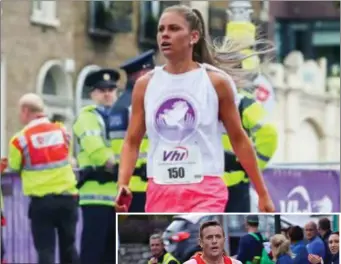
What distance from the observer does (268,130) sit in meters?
12.0

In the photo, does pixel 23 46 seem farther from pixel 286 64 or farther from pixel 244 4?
pixel 286 64

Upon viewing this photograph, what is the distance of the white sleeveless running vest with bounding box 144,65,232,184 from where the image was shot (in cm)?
834

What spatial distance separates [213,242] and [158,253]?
29cm

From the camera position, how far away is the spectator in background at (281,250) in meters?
7.66

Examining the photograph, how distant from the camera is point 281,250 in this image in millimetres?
7680

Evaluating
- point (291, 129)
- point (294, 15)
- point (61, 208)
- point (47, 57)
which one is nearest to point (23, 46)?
point (47, 57)

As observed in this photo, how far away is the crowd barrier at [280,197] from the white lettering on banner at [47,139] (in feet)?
4.74

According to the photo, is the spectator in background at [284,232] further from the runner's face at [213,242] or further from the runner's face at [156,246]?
the runner's face at [156,246]

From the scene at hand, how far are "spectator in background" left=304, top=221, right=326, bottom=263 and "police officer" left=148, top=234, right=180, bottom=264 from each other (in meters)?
0.59

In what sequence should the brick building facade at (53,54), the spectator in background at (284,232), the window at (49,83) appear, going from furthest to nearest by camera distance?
the window at (49,83), the brick building facade at (53,54), the spectator in background at (284,232)

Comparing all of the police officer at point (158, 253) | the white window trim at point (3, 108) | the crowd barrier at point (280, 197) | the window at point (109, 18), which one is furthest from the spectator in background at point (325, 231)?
the window at point (109, 18)

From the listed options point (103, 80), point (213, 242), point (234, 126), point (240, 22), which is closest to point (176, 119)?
point (234, 126)

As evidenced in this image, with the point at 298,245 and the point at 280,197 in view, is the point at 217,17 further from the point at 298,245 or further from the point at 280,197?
the point at 298,245

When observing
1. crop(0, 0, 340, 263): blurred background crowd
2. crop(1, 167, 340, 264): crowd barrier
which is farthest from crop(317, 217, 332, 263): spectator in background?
crop(1, 167, 340, 264): crowd barrier
